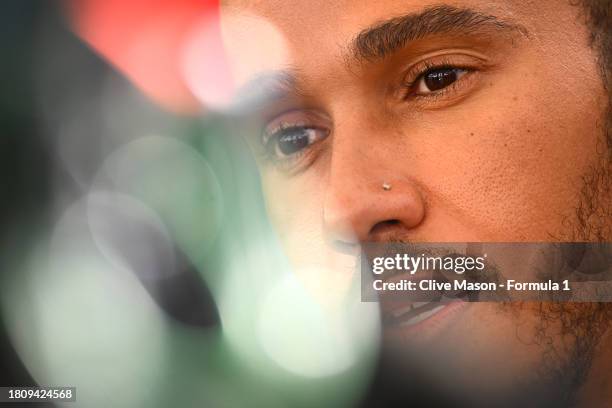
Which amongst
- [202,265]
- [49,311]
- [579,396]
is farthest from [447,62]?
[49,311]

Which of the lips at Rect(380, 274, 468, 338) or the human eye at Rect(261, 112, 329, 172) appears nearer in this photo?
the lips at Rect(380, 274, 468, 338)

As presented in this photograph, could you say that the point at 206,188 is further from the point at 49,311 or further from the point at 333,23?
the point at 333,23

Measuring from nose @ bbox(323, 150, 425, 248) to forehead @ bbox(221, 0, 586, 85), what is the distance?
0.57 ft

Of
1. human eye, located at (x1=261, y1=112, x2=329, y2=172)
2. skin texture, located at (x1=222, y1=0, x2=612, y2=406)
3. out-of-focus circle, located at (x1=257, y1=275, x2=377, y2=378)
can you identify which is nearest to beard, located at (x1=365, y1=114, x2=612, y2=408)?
skin texture, located at (x1=222, y1=0, x2=612, y2=406)

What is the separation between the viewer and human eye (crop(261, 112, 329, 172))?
1115 mm

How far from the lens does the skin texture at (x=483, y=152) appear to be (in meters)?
0.90

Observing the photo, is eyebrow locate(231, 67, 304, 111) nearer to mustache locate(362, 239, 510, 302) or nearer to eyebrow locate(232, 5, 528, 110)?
eyebrow locate(232, 5, 528, 110)

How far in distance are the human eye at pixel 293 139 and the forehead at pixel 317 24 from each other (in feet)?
0.35

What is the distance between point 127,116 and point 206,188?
0.21 metres

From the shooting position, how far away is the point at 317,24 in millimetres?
989

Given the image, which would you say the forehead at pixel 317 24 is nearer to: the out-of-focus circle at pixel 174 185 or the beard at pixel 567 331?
the beard at pixel 567 331

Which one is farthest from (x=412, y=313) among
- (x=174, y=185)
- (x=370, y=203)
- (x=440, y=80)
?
(x=174, y=185)

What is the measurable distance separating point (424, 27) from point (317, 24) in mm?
168

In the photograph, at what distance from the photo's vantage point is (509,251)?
36.4 inches
